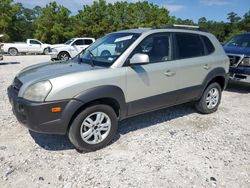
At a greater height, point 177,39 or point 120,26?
point 120,26

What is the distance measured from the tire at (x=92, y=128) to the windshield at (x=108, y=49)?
728 mm

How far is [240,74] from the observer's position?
278 inches

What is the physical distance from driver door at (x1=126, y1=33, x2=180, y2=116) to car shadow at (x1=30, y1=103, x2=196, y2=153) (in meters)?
0.55

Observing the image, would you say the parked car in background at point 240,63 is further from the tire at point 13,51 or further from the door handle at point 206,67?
the tire at point 13,51

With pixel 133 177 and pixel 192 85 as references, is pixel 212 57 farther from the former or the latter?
pixel 133 177

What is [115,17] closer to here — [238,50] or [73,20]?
[73,20]

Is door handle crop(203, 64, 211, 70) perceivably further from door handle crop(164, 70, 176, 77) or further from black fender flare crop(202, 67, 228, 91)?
door handle crop(164, 70, 176, 77)

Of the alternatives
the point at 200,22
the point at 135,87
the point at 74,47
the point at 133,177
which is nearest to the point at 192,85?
the point at 135,87

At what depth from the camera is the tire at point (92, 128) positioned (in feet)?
11.2

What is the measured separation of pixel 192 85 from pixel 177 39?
0.95m

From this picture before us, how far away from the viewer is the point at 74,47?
53.0 feet

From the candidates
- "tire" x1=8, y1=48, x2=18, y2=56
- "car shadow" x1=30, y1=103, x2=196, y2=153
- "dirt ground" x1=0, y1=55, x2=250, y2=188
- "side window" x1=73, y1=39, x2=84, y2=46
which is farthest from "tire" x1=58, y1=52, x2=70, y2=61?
"car shadow" x1=30, y1=103, x2=196, y2=153

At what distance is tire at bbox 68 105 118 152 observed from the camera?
3.40m

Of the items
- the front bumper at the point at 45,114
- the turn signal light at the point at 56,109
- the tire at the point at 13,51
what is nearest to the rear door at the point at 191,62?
the front bumper at the point at 45,114
